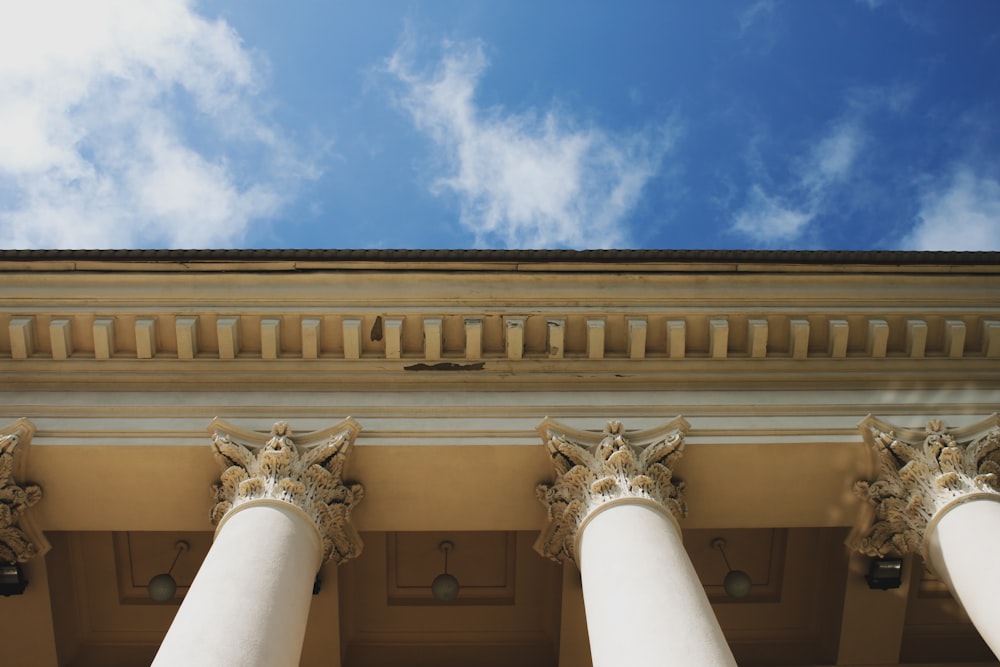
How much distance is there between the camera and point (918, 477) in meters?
11.9

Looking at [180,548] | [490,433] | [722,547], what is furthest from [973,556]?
[180,548]

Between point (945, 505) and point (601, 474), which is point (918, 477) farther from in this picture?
point (601, 474)

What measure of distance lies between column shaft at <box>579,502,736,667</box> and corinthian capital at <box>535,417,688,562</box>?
35 centimetres

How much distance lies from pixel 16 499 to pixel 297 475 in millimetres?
4073

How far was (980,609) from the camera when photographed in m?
9.95

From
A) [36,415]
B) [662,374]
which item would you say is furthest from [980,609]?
[36,415]

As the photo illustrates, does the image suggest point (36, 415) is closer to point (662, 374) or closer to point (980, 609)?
point (662, 374)

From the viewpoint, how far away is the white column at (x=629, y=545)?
338 inches

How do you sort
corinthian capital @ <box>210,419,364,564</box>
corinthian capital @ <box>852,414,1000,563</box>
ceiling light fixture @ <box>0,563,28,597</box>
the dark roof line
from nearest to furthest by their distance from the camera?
1. corinthian capital @ <box>210,419,364,564</box>
2. corinthian capital @ <box>852,414,1000,563</box>
3. ceiling light fixture @ <box>0,563,28,597</box>
4. the dark roof line

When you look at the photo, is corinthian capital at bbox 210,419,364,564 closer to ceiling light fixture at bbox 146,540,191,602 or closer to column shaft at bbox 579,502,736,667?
ceiling light fixture at bbox 146,540,191,602

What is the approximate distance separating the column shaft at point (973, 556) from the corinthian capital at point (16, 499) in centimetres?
1227

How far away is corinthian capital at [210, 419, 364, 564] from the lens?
440 inches

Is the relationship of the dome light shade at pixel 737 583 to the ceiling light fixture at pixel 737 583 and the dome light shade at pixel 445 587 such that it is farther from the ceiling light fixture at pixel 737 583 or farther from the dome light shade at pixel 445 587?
the dome light shade at pixel 445 587

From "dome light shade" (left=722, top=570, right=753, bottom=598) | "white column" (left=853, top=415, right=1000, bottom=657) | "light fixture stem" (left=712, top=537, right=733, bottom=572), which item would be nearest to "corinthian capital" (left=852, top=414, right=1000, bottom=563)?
"white column" (left=853, top=415, right=1000, bottom=657)
